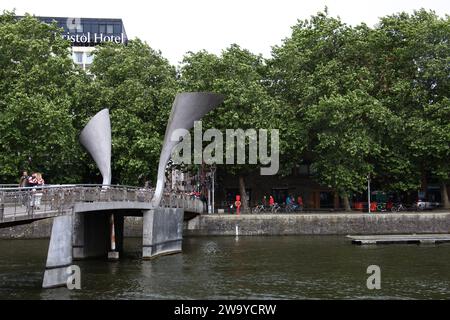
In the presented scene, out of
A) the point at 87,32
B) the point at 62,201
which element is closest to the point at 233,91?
the point at 62,201

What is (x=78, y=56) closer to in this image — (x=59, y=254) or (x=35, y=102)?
(x=35, y=102)

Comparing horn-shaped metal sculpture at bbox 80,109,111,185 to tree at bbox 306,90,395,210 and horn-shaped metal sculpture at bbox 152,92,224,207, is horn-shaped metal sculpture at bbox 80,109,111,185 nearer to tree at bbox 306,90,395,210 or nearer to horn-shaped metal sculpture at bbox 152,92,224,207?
horn-shaped metal sculpture at bbox 152,92,224,207

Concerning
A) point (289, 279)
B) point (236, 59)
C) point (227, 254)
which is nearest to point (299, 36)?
point (236, 59)

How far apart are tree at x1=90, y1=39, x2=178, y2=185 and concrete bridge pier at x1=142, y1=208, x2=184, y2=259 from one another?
1359cm

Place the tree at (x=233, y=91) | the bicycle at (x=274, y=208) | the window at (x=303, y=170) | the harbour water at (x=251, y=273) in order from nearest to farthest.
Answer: the harbour water at (x=251, y=273) < the tree at (x=233, y=91) < the bicycle at (x=274, y=208) < the window at (x=303, y=170)

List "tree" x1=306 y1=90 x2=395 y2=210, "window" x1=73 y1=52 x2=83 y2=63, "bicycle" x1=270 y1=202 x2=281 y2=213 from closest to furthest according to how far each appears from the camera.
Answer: "tree" x1=306 y1=90 x2=395 y2=210 → "bicycle" x1=270 y1=202 x2=281 y2=213 → "window" x1=73 y1=52 x2=83 y2=63

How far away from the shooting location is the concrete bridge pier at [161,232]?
36.7 m

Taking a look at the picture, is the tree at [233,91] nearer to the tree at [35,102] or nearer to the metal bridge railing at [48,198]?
the tree at [35,102]

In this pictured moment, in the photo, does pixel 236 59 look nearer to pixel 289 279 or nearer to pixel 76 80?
pixel 76 80

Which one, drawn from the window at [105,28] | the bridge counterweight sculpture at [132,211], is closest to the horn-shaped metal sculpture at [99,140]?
the bridge counterweight sculpture at [132,211]

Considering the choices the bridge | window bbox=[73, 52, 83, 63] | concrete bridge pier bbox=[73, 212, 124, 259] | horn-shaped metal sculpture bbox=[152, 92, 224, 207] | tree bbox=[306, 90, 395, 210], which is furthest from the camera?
window bbox=[73, 52, 83, 63]

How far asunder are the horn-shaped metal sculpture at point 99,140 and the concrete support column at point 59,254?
41.6 feet

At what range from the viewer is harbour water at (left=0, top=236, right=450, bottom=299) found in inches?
963

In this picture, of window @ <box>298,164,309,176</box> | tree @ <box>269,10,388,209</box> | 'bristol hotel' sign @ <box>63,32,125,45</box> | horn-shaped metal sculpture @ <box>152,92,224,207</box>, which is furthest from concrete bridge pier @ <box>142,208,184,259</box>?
'bristol hotel' sign @ <box>63,32,125,45</box>
